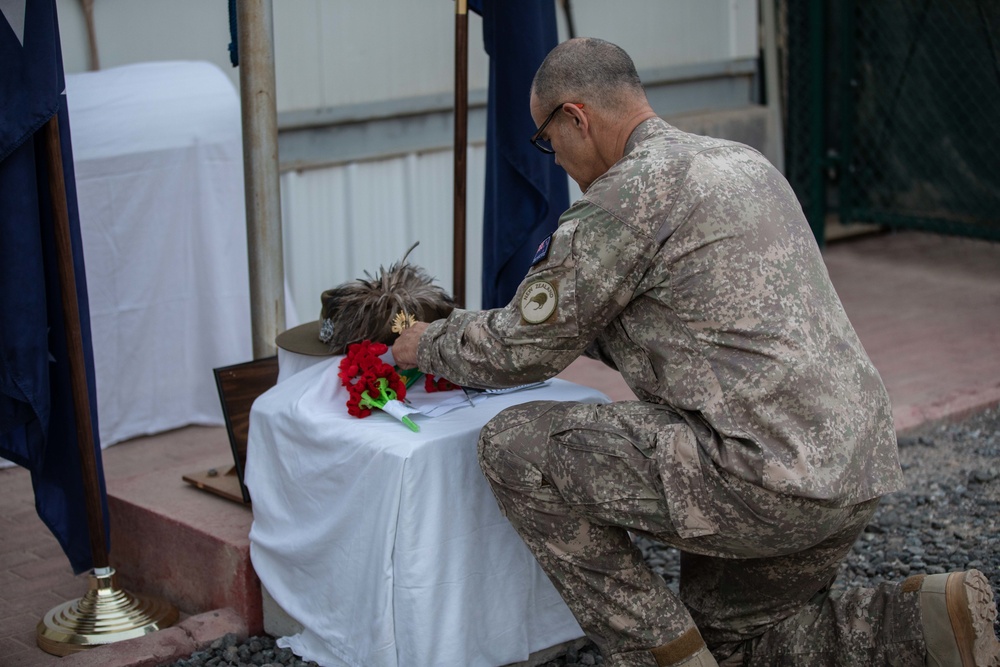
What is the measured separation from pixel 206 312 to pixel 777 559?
2.91 meters

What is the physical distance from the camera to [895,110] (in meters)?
8.38

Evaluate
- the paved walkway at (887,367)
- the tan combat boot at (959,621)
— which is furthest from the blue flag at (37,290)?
the tan combat boot at (959,621)

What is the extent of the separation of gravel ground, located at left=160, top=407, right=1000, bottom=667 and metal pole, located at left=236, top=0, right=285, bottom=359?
1099 mm

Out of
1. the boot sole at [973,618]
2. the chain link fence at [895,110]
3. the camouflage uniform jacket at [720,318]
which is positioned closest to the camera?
the camouflage uniform jacket at [720,318]

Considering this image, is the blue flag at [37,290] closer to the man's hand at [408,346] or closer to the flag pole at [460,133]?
the man's hand at [408,346]

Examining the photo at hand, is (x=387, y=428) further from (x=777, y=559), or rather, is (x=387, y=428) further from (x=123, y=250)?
(x=123, y=250)

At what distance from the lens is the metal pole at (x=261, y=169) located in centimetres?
373

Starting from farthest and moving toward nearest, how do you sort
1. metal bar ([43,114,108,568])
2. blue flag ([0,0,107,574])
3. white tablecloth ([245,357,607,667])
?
1. metal bar ([43,114,108,568])
2. blue flag ([0,0,107,574])
3. white tablecloth ([245,357,607,667])

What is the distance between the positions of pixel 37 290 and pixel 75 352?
198 mm

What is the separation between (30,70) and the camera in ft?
9.95

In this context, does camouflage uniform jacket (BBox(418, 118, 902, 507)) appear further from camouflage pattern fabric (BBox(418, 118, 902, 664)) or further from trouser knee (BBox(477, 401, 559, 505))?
trouser knee (BBox(477, 401, 559, 505))

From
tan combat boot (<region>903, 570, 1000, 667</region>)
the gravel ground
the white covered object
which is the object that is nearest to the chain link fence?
the gravel ground

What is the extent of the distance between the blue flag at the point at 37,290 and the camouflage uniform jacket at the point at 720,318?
4.29 feet

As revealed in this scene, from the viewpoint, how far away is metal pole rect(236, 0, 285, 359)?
3729mm
